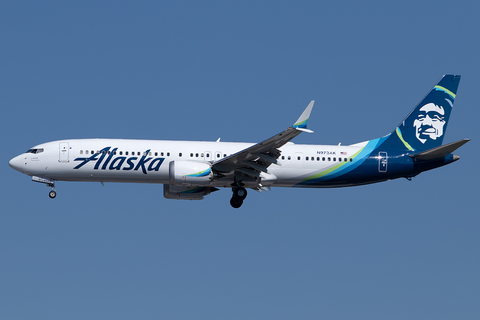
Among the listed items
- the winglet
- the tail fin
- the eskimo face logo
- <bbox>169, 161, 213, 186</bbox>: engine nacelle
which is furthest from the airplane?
the winglet

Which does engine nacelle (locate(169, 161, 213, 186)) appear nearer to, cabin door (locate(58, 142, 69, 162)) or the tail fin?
cabin door (locate(58, 142, 69, 162))

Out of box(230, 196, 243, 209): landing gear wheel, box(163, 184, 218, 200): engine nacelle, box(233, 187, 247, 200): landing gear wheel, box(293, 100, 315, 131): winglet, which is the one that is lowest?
box(230, 196, 243, 209): landing gear wheel

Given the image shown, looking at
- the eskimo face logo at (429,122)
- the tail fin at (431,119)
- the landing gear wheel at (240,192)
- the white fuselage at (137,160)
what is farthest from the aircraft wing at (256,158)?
the eskimo face logo at (429,122)

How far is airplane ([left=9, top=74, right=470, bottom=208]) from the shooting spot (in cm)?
3981

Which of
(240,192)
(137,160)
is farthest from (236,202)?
(137,160)

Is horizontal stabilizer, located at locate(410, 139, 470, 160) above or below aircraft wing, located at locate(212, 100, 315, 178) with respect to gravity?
above

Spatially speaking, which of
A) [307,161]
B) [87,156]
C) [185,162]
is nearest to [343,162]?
[307,161]

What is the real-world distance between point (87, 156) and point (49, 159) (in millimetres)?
2411

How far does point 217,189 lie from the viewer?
147 ft

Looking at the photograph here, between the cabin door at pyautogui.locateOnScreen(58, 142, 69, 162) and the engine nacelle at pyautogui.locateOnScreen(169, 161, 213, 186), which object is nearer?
the engine nacelle at pyautogui.locateOnScreen(169, 161, 213, 186)

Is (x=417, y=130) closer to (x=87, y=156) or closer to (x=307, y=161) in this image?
(x=307, y=161)

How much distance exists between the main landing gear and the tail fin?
1123cm

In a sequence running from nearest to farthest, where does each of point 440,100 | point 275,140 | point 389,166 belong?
point 275,140
point 389,166
point 440,100

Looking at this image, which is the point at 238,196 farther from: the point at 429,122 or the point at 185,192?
the point at 429,122
